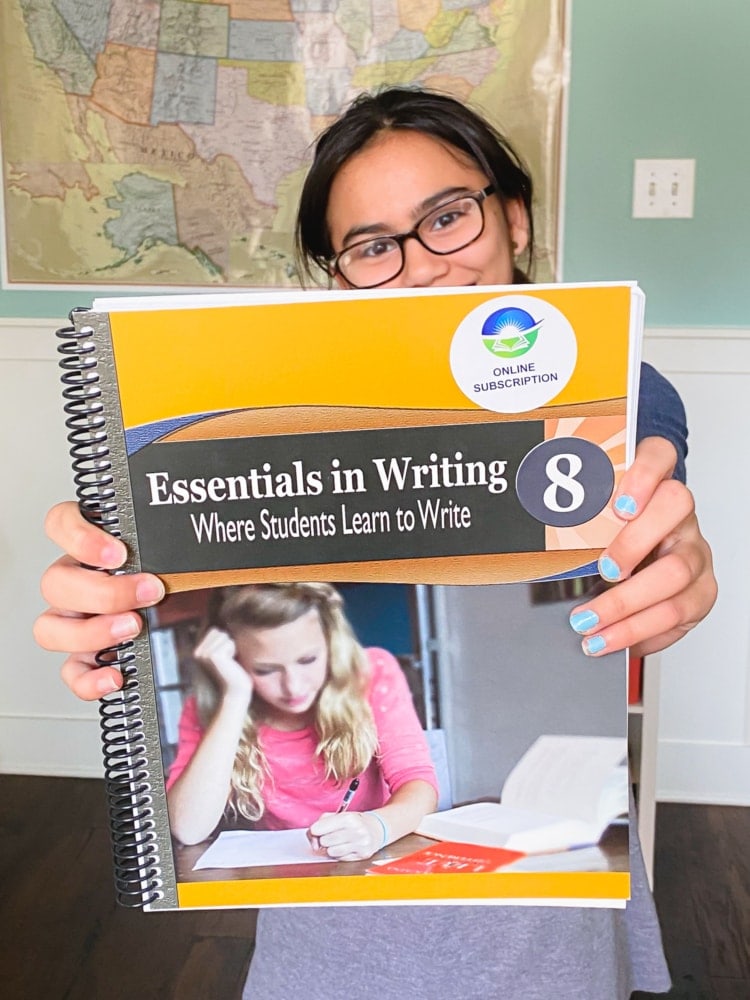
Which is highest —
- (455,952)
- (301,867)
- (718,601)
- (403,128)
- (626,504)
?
(403,128)

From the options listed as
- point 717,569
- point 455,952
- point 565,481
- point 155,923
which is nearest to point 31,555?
point 155,923

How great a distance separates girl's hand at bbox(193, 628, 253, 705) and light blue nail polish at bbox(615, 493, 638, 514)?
250 millimetres

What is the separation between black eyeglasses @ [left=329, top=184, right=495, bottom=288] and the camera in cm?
87

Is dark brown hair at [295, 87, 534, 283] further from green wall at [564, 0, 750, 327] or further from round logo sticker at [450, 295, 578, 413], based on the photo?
green wall at [564, 0, 750, 327]

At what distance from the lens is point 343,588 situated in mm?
584

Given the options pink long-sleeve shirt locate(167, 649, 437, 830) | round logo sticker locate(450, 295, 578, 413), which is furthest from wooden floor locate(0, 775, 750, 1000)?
round logo sticker locate(450, 295, 578, 413)

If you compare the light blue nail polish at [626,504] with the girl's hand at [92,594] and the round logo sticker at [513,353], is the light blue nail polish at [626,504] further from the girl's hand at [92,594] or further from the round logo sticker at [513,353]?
the girl's hand at [92,594]

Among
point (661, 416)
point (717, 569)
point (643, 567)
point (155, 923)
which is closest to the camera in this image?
point (643, 567)

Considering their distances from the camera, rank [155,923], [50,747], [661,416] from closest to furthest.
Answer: [661,416] → [155,923] → [50,747]

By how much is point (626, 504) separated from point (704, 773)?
180 cm

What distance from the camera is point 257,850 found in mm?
615

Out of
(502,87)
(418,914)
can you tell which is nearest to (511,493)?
(418,914)

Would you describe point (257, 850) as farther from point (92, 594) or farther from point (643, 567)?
point (643, 567)

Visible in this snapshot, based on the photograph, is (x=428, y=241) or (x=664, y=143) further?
(x=664, y=143)
